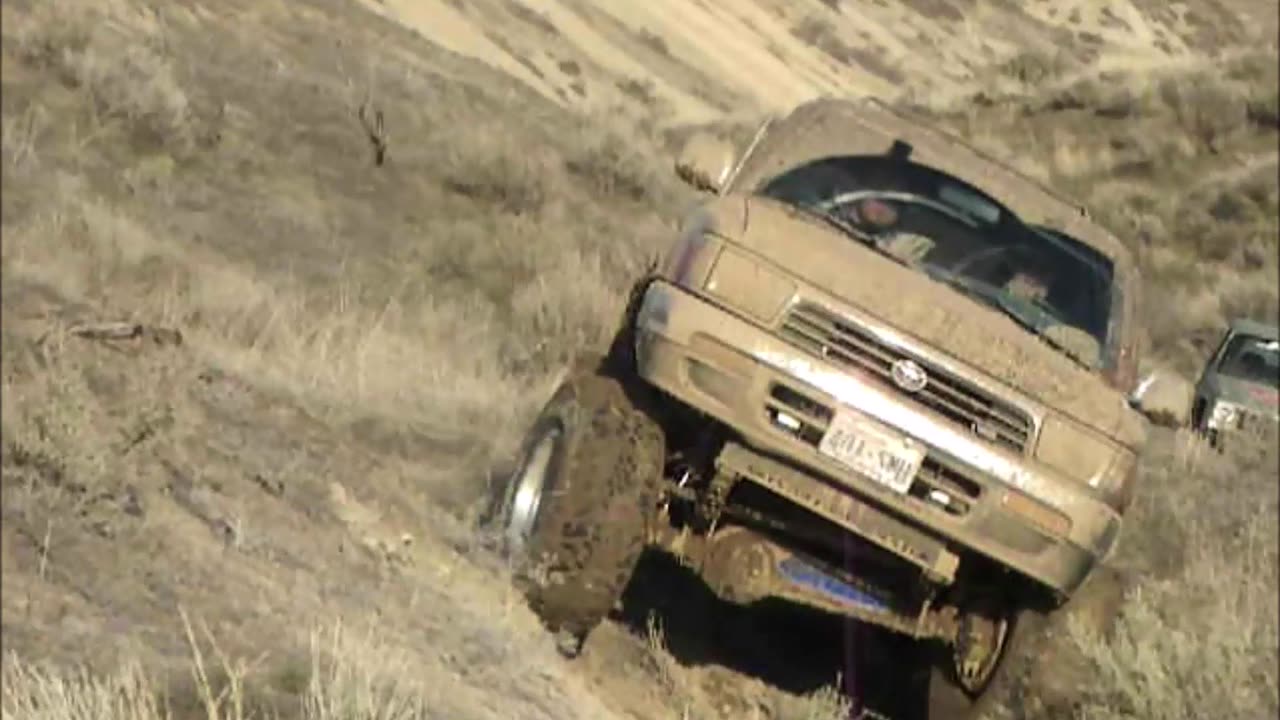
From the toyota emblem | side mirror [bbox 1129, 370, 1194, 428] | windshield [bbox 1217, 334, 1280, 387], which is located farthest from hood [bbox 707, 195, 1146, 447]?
windshield [bbox 1217, 334, 1280, 387]

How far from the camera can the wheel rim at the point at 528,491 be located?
8562mm

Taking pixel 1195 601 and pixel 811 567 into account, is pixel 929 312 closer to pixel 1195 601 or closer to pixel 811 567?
pixel 811 567

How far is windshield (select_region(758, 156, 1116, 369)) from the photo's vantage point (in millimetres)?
8688

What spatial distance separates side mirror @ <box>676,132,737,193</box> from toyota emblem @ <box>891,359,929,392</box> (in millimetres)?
1825

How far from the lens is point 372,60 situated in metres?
10.2

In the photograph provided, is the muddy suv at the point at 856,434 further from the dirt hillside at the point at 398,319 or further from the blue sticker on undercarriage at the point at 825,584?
the dirt hillside at the point at 398,319

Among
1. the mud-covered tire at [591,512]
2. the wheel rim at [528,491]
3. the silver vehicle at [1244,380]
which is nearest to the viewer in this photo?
the mud-covered tire at [591,512]

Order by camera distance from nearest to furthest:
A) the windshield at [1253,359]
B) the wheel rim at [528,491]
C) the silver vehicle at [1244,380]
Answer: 1. the wheel rim at [528,491]
2. the silver vehicle at [1244,380]
3. the windshield at [1253,359]

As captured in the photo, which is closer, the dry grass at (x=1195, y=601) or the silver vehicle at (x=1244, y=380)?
the dry grass at (x=1195, y=601)

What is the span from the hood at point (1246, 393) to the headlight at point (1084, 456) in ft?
32.8

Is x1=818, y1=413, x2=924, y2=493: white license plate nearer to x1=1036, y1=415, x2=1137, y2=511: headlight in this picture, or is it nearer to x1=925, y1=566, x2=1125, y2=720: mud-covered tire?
x1=1036, y1=415, x2=1137, y2=511: headlight

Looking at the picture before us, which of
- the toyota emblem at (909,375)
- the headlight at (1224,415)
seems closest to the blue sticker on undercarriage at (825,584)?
the toyota emblem at (909,375)

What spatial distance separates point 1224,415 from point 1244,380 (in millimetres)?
1142

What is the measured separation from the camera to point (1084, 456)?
7.79m
